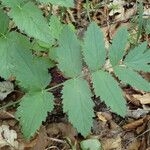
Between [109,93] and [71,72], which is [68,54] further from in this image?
[109,93]

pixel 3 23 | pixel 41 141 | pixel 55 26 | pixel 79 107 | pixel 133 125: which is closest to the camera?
pixel 79 107

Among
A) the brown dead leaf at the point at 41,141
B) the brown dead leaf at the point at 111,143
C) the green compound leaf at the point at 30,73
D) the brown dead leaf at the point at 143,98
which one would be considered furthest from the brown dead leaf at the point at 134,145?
the green compound leaf at the point at 30,73

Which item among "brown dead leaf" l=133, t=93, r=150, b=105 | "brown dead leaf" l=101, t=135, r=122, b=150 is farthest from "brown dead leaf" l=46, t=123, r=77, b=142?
"brown dead leaf" l=133, t=93, r=150, b=105

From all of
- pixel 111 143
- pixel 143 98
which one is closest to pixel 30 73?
pixel 111 143

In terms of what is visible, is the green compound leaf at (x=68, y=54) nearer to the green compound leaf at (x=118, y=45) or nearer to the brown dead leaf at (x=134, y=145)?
the green compound leaf at (x=118, y=45)

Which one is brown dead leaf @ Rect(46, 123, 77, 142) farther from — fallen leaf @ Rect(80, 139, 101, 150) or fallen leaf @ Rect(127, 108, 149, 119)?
fallen leaf @ Rect(127, 108, 149, 119)
